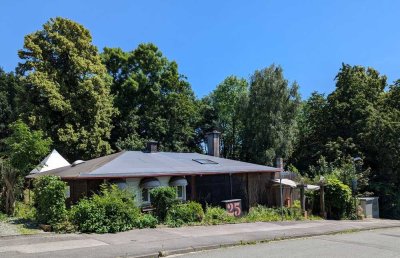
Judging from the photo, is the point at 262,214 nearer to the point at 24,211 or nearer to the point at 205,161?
the point at 205,161

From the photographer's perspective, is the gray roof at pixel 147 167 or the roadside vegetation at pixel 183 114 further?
the roadside vegetation at pixel 183 114

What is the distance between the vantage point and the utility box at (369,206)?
86.7 ft

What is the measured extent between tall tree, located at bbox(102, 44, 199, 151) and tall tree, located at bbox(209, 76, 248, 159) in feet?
29.3

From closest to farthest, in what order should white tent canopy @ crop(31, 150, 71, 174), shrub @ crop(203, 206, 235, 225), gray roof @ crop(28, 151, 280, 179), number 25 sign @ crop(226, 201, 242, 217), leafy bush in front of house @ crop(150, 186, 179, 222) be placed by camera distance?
leafy bush in front of house @ crop(150, 186, 179, 222)
gray roof @ crop(28, 151, 280, 179)
shrub @ crop(203, 206, 235, 225)
number 25 sign @ crop(226, 201, 242, 217)
white tent canopy @ crop(31, 150, 71, 174)

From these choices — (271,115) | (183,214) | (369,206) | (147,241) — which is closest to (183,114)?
(271,115)

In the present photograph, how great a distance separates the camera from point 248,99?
43000mm

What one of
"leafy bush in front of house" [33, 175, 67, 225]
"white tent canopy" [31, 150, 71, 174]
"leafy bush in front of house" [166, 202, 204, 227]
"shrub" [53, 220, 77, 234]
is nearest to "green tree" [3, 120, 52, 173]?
"white tent canopy" [31, 150, 71, 174]

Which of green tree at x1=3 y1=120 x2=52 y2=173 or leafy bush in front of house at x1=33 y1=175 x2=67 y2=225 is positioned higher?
green tree at x1=3 y1=120 x2=52 y2=173

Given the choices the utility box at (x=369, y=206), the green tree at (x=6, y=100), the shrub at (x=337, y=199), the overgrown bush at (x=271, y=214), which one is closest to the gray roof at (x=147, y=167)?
the overgrown bush at (x=271, y=214)

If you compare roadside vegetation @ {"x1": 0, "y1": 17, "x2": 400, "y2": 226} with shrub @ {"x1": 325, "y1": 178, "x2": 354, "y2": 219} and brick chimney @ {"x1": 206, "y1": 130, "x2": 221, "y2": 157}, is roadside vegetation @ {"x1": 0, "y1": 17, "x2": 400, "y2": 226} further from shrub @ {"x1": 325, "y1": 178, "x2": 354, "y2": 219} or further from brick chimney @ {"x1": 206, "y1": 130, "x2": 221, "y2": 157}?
brick chimney @ {"x1": 206, "y1": 130, "x2": 221, "y2": 157}

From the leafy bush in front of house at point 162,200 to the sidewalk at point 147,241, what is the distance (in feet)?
4.96

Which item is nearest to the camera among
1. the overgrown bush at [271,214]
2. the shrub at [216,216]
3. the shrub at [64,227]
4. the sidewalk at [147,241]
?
the sidewalk at [147,241]

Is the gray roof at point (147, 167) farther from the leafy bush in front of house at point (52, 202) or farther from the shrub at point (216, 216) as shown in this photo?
the shrub at point (216, 216)

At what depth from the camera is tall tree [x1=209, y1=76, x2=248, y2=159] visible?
51.1 meters
